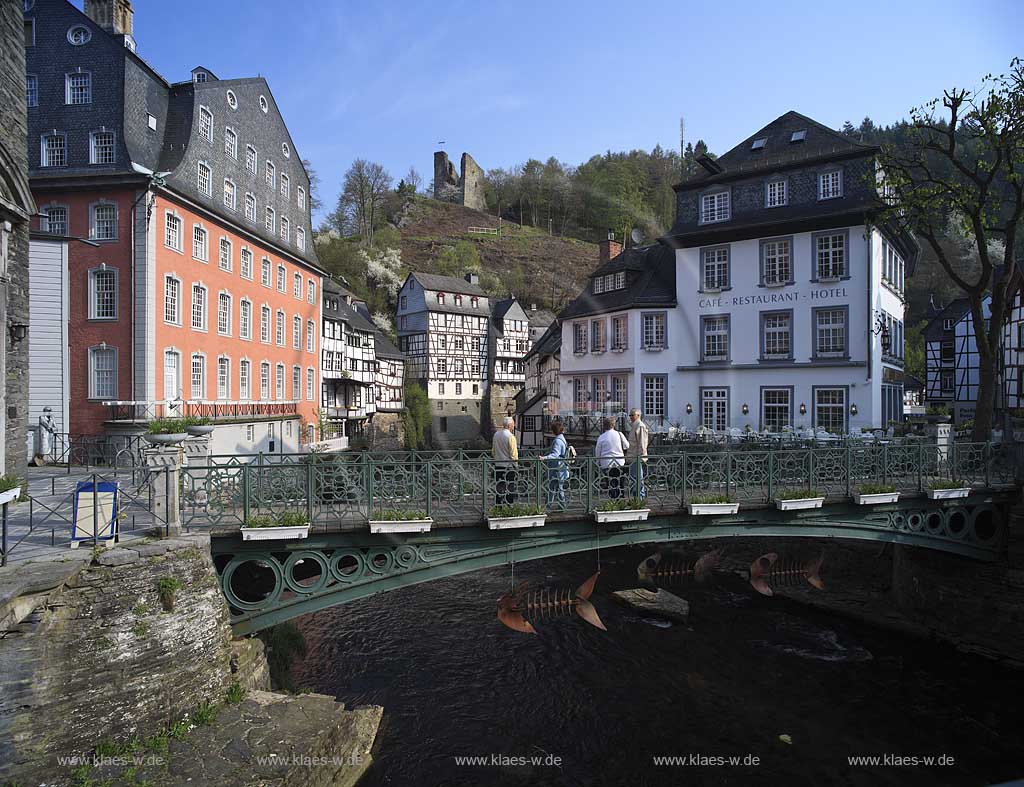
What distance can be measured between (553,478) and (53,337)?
860 inches

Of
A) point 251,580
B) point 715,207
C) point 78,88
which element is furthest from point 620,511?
point 78,88

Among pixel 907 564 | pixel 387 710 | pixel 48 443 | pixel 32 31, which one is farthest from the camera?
pixel 32 31

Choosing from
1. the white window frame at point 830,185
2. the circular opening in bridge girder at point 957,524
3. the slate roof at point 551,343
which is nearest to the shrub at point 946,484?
the circular opening in bridge girder at point 957,524

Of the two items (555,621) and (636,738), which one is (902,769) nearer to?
(636,738)

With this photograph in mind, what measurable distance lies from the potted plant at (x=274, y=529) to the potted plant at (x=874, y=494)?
10505 mm

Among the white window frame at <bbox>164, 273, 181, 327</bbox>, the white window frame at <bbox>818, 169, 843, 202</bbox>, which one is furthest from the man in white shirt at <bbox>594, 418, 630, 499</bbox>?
the white window frame at <bbox>164, 273, 181, 327</bbox>

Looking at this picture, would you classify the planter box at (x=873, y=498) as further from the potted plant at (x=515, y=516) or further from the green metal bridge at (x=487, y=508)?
the potted plant at (x=515, y=516)

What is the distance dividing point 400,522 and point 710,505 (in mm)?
5568

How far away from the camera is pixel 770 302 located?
2620 centimetres

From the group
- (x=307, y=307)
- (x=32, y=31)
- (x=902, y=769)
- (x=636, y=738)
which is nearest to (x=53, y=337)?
(x=32, y=31)

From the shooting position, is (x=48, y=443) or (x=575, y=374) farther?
(x=575, y=374)

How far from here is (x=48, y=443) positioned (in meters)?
21.7

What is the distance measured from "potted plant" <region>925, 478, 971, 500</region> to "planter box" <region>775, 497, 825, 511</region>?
10.8ft

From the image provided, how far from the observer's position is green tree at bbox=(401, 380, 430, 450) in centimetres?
5466
